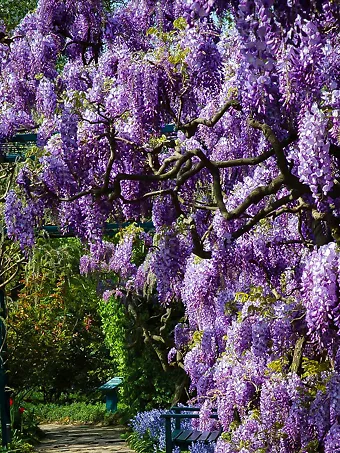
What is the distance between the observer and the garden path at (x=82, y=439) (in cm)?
917

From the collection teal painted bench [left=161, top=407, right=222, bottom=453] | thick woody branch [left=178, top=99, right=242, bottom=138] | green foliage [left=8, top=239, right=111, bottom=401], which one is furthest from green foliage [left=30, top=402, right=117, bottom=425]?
thick woody branch [left=178, top=99, right=242, bottom=138]

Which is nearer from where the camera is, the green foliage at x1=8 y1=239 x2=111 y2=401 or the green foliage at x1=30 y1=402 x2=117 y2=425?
the green foliage at x1=30 y1=402 x2=117 y2=425

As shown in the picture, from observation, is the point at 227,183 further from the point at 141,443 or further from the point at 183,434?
the point at 141,443

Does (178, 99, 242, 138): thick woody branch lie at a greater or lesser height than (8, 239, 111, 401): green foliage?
lesser

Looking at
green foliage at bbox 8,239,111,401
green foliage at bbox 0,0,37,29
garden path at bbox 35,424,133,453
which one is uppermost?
green foliage at bbox 0,0,37,29

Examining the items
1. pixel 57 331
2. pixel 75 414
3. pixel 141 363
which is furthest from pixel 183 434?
pixel 57 331

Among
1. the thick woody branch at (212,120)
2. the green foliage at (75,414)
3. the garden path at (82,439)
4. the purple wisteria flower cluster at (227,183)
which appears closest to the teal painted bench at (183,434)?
the purple wisteria flower cluster at (227,183)

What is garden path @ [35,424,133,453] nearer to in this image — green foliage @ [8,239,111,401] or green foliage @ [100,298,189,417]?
green foliage @ [100,298,189,417]

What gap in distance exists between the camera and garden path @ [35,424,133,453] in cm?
917

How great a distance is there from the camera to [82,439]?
32.4 feet

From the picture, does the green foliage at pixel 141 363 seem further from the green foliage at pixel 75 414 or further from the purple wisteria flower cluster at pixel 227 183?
the purple wisteria flower cluster at pixel 227 183

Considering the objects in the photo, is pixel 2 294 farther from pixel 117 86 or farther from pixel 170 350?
pixel 117 86

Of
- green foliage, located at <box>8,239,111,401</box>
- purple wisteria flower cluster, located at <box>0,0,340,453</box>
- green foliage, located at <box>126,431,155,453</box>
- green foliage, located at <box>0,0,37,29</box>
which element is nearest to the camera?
purple wisteria flower cluster, located at <box>0,0,340,453</box>

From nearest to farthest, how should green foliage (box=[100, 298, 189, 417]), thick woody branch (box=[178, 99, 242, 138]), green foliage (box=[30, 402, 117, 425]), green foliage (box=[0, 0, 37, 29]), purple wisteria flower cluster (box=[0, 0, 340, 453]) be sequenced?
purple wisteria flower cluster (box=[0, 0, 340, 453])
thick woody branch (box=[178, 99, 242, 138])
green foliage (box=[100, 298, 189, 417])
green foliage (box=[30, 402, 117, 425])
green foliage (box=[0, 0, 37, 29])
